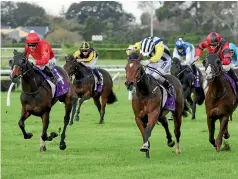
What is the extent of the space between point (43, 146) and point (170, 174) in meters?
3.00

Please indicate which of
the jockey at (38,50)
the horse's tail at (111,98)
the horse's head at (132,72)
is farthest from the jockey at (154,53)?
the horse's tail at (111,98)

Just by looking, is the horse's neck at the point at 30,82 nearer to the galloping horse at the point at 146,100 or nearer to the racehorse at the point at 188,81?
the galloping horse at the point at 146,100

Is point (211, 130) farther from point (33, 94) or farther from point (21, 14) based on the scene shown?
point (21, 14)

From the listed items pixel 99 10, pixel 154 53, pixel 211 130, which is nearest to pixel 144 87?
pixel 154 53

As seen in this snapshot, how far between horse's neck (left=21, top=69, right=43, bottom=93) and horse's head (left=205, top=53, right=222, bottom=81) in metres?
2.61

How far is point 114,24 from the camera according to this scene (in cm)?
6209

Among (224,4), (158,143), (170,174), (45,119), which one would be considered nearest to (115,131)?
(158,143)

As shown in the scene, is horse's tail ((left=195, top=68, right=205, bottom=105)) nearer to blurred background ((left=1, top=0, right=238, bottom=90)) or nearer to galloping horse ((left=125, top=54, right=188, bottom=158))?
galloping horse ((left=125, top=54, right=188, bottom=158))

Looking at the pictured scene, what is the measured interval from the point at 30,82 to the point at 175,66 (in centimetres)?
637

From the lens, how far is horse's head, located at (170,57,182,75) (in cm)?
1650

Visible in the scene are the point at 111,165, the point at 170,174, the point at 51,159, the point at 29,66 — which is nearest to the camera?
the point at 170,174

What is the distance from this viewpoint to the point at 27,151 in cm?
1084

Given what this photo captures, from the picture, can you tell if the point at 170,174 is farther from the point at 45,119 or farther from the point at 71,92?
the point at 71,92

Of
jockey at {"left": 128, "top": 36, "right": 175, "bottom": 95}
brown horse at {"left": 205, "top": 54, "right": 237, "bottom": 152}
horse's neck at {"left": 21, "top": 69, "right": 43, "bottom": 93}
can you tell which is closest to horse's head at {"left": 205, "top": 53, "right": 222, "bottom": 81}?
brown horse at {"left": 205, "top": 54, "right": 237, "bottom": 152}
